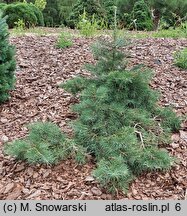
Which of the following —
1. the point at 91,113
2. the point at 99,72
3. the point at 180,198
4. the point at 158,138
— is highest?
the point at 99,72

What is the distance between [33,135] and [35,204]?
608 mm

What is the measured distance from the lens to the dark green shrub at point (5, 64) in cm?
414

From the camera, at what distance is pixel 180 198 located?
9.73 feet

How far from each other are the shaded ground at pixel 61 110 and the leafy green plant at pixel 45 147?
0.31ft

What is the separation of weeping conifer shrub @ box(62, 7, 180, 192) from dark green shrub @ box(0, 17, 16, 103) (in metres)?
0.70

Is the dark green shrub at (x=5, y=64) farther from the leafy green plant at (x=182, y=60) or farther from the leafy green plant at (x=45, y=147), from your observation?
the leafy green plant at (x=182, y=60)

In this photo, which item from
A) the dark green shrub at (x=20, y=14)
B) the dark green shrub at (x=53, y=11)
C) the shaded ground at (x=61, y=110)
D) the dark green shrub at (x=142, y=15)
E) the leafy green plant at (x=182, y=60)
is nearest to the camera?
the shaded ground at (x=61, y=110)

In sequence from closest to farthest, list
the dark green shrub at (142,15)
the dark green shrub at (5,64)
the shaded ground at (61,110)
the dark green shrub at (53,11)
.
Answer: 1. the shaded ground at (61,110)
2. the dark green shrub at (5,64)
3. the dark green shrub at (142,15)
4. the dark green shrub at (53,11)

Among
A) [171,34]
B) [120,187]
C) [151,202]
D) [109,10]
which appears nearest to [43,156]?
[120,187]

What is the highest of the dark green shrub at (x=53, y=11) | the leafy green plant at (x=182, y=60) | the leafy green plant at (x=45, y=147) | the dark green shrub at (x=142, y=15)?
the leafy green plant at (x=182, y=60)

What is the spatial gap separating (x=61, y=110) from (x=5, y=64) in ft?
2.45

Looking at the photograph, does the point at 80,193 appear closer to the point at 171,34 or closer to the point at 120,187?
the point at 120,187

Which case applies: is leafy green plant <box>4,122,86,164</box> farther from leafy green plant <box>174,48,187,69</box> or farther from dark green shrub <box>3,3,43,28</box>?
dark green shrub <box>3,3,43,28</box>

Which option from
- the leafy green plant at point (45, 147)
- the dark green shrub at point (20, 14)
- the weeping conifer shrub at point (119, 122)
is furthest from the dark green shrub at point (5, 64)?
the dark green shrub at point (20, 14)
